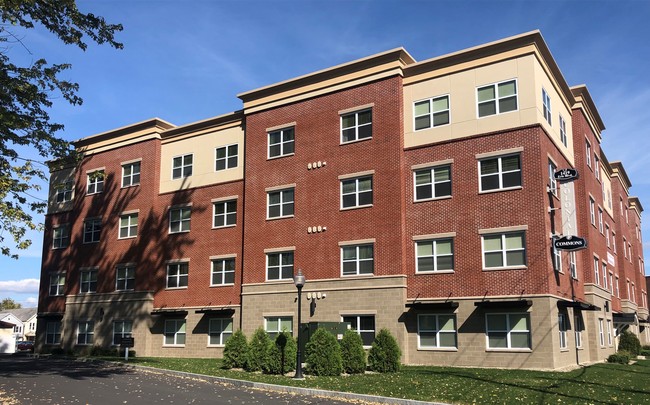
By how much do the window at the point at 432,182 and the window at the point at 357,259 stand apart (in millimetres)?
3494

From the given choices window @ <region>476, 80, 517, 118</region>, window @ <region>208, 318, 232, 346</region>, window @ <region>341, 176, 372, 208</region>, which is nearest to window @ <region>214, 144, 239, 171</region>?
window @ <region>341, 176, 372, 208</region>

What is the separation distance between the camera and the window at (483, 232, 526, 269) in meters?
25.9

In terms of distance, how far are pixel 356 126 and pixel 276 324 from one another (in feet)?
36.2

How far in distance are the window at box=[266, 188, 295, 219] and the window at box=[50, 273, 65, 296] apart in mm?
18956

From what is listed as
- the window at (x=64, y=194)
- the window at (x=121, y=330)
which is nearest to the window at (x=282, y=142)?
the window at (x=121, y=330)

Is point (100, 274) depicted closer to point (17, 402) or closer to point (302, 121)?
point (302, 121)

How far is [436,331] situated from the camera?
27.1 meters

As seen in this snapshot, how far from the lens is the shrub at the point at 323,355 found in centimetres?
2320

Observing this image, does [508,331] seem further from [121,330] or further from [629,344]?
[121,330]

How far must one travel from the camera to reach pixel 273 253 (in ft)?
107

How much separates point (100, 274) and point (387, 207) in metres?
21.7

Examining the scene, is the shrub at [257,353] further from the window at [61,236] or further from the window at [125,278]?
the window at [61,236]

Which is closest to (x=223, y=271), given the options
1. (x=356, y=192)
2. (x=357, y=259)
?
(x=357, y=259)

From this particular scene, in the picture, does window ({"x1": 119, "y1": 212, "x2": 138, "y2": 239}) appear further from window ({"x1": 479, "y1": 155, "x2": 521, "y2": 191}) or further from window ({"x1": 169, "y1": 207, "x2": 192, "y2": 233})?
window ({"x1": 479, "y1": 155, "x2": 521, "y2": 191})
